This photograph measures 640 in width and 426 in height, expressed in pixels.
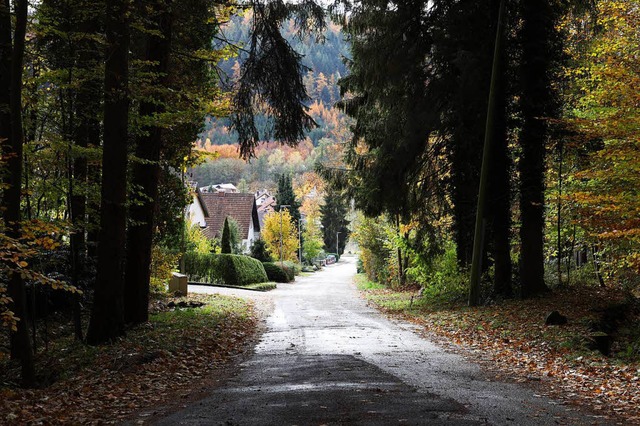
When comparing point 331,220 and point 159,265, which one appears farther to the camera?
point 331,220

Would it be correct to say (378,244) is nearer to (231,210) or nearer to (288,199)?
(288,199)

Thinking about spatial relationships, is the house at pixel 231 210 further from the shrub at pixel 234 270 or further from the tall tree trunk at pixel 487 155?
the tall tree trunk at pixel 487 155

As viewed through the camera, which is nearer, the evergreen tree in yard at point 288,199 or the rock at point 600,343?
the rock at point 600,343

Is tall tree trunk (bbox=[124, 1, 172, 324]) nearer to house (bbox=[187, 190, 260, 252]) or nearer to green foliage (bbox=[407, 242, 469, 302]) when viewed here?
green foliage (bbox=[407, 242, 469, 302])

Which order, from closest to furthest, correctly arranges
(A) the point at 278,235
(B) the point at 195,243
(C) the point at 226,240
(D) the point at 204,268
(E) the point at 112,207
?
(E) the point at 112,207 < (D) the point at 204,268 < (B) the point at 195,243 < (C) the point at 226,240 < (A) the point at 278,235

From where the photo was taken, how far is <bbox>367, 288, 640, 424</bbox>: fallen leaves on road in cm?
747

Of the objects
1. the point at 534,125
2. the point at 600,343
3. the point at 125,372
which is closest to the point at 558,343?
the point at 600,343

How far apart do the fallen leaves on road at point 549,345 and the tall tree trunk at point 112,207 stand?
703 cm

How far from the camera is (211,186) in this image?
386 ft

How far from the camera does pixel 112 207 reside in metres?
11.4

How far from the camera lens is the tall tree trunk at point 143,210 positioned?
13.7m

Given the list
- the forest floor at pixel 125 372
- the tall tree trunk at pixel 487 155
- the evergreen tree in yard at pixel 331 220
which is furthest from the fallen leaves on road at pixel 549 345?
the evergreen tree in yard at pixel 331 220

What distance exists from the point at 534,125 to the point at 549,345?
7.42 meters

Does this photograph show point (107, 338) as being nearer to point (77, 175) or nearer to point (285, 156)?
point (77, 175)
